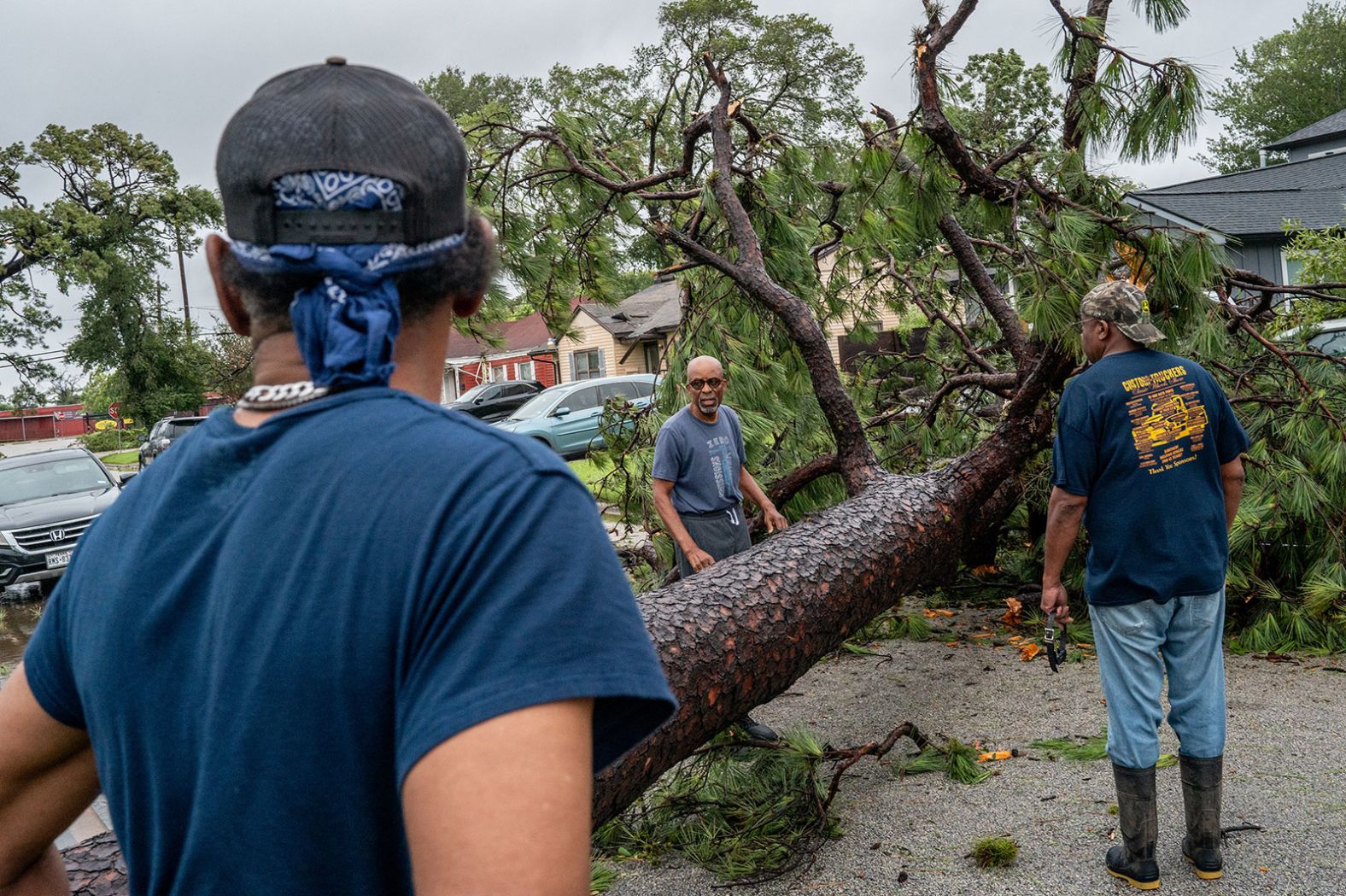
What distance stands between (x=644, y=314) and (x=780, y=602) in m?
30.2

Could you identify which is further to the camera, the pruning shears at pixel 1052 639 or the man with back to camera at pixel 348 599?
the pruning shears at pixel 1052 639

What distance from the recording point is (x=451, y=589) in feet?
2.48

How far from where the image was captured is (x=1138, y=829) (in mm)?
3137

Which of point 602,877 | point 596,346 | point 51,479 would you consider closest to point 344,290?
point 602,877

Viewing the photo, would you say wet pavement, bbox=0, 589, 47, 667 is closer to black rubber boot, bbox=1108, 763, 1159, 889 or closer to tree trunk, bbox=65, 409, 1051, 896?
tree trunk, bbox=65, 409, 1051, 896

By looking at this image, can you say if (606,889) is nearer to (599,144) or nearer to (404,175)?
(404,175)

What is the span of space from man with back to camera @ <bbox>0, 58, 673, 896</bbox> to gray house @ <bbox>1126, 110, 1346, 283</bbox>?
17.0m

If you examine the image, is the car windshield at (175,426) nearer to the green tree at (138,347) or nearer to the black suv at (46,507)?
the green tree at (138,347)

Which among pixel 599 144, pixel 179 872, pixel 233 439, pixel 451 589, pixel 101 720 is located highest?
pixel 599 144

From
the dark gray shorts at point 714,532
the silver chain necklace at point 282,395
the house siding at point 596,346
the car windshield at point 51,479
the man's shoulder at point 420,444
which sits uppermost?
the house siding at point 596,346

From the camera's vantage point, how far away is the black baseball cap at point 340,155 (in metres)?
0.88

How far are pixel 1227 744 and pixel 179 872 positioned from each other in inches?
169

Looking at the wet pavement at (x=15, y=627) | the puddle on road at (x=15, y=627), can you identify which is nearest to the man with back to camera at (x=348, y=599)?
the wet pavement at (x=15, y=627)

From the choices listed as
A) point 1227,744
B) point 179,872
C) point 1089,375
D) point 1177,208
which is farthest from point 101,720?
point 1177,208
